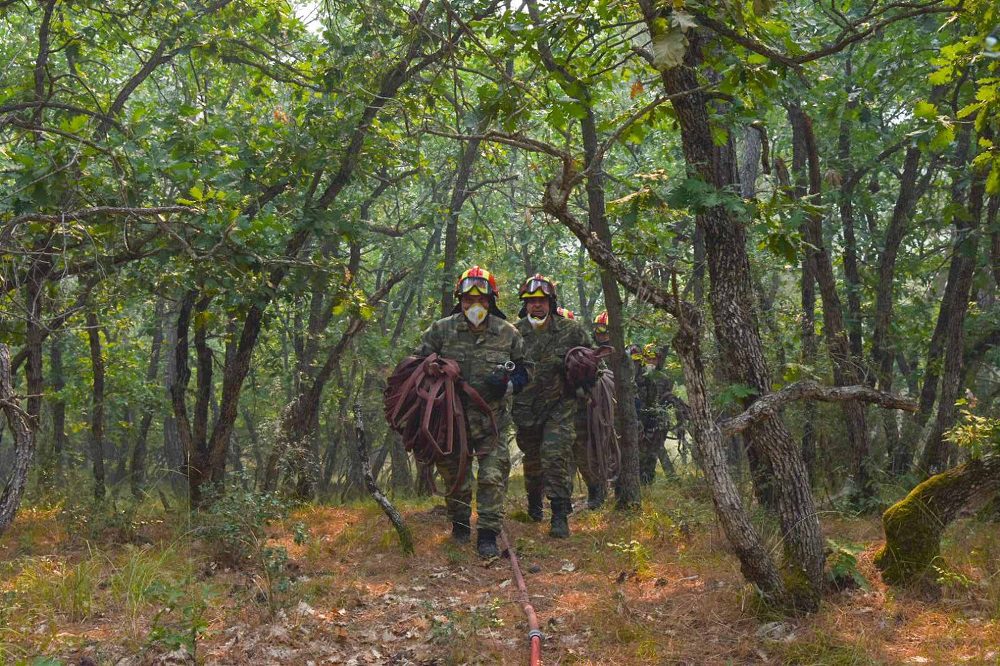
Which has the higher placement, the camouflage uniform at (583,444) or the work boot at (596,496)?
the camouflage uniform at (583,444)

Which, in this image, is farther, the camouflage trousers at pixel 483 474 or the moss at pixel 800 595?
the camouflage trousers at pixel 483 474

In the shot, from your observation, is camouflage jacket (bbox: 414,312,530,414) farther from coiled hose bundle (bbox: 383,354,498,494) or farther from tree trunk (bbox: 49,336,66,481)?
tree trunk (bbox: 49,336,66,481)

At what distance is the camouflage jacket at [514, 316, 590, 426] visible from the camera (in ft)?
29.6

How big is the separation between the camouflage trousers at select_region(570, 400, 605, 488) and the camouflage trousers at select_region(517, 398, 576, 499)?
2.86ft

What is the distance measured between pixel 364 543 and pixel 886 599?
4.19 metres

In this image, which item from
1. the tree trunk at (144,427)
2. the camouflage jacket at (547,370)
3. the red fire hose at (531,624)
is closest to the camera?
the red fire hose at (531,624)

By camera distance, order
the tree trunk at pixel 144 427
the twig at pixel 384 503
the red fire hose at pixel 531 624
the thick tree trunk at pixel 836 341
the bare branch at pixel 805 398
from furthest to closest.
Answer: the tree trunk at pixel 144 427, the thick tree trunk at pixel 836 341, the twig at pixel 384 503, the bare branch at pixel 805 398, the red fire hose at pixel 531 624

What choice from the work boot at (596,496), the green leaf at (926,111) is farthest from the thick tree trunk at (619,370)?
the green leaf at (926,111)

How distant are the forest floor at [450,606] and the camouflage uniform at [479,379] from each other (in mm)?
702

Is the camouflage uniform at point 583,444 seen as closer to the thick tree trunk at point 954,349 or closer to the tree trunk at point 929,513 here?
the thick tree trunk at point 954,349

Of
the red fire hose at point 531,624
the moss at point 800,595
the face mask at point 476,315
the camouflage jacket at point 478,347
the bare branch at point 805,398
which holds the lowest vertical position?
the red fire hose at point 531,624

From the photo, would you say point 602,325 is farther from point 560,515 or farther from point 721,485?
point 721,485

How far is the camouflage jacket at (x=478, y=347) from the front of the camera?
7.86 m

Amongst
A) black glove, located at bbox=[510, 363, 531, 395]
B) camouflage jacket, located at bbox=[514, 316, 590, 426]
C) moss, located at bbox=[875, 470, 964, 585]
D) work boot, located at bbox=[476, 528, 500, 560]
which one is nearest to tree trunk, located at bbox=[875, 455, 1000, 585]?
moss, located at bbox=[875, 470, 964, 585]
